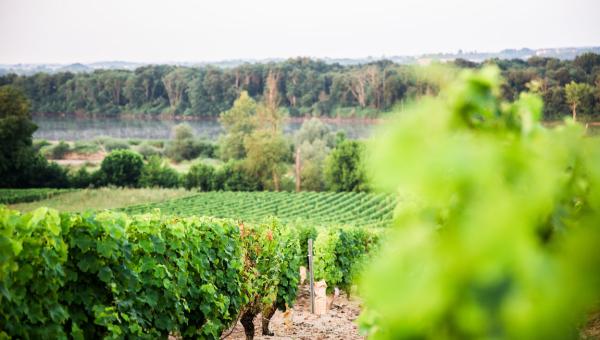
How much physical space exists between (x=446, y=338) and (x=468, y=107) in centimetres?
57

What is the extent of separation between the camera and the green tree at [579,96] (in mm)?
70188

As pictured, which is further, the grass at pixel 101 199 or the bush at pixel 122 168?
the bush at pixel 122 168

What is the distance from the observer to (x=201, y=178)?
7506 centimetres

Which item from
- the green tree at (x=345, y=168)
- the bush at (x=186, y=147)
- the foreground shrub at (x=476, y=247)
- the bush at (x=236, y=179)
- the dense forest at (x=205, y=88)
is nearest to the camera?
the foreground shrub at (x=476, y=247)

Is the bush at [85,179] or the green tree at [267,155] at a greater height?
the green tree at [267,155]

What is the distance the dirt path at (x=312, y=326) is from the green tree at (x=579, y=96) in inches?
2530

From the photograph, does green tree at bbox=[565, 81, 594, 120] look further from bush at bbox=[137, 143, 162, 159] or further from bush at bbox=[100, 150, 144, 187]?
bush at bbox=[137, 143, 162, 159]

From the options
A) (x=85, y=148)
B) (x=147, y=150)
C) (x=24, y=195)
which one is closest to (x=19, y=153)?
(x=24, y=195)

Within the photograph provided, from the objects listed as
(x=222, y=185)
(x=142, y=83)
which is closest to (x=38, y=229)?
(x=222, y=185)

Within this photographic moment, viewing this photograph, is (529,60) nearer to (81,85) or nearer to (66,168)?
(66,168)

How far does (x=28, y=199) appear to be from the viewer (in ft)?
202

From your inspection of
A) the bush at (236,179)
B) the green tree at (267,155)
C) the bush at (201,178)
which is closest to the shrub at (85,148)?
the bush at (201,178)

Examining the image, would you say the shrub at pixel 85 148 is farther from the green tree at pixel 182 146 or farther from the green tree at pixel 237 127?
the green tree at pixel 237 127

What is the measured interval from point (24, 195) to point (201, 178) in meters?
21.3
